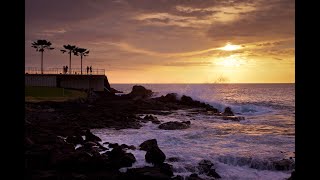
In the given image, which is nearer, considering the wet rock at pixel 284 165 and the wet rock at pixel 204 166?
the wet rock at pixel 204 166

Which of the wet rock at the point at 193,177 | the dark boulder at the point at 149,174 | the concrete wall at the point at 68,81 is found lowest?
the wet rock at the point at 193,177

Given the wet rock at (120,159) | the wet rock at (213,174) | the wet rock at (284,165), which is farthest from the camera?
the wet rock at (284,165)

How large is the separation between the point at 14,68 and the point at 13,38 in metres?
0.16

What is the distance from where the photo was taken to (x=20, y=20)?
181 centimetres

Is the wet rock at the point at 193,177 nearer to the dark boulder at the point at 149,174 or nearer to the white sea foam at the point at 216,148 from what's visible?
the white sea foam at the point at 216,148

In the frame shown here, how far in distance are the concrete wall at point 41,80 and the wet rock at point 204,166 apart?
162ft

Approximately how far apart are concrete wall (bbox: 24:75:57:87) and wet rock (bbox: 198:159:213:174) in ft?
162

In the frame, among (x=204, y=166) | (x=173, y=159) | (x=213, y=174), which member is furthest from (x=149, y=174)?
(x=173, y=159)

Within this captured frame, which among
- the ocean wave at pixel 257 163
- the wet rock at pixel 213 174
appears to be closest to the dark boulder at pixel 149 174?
the wet rock at pixel 213 174

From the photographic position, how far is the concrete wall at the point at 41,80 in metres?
58.6

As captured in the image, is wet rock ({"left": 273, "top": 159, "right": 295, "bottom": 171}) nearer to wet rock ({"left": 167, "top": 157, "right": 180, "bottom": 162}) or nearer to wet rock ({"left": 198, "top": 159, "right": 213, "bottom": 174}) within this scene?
wet rock ({"left": 198, "top": 159, "right": 213, "bottom": 174})

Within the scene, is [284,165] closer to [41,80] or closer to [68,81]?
[41,80]

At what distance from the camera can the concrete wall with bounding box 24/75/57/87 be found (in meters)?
58.6
